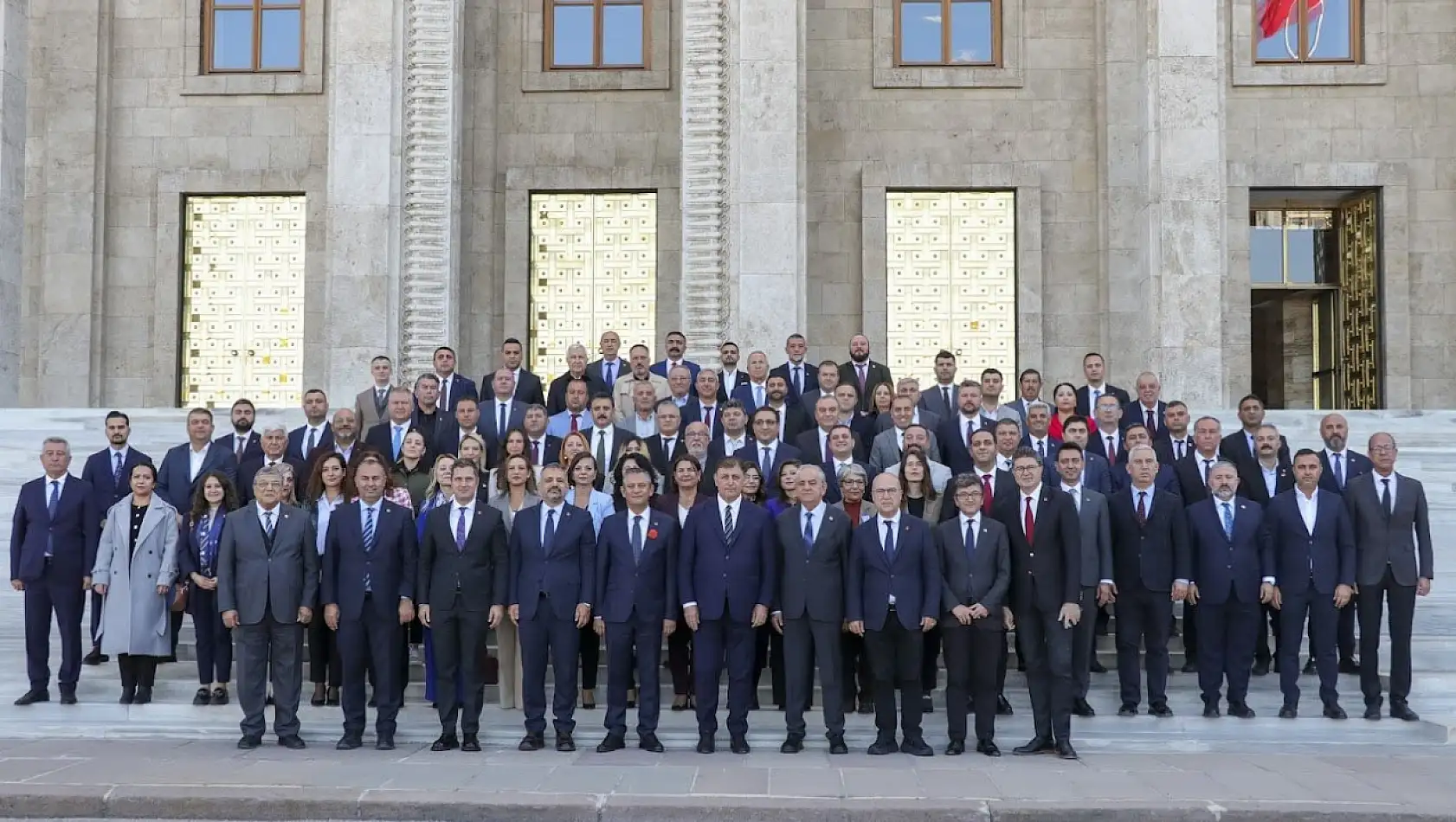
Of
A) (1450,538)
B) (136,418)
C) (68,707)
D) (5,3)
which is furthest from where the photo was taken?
(5,3)

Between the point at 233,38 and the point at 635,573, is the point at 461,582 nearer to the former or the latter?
the point at 635,573

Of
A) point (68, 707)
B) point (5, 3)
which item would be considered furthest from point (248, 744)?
point (5, 3)

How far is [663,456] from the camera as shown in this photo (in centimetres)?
1252

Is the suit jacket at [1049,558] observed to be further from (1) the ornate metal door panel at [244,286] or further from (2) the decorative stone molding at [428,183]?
(1) the ornate metal door panel at [244,286]

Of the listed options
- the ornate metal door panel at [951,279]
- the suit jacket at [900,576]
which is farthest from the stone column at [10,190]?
the suit jacket at [900,576]

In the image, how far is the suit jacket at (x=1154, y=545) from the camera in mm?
11125

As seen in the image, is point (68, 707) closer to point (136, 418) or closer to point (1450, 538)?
point (136, 418)

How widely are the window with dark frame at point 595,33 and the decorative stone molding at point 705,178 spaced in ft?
7.92

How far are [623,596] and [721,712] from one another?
1.42 m

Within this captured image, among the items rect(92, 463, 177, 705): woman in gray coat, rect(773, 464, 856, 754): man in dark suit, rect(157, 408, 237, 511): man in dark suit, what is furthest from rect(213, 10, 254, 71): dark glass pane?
rect(773, 464, 856, 754): man in dark suit

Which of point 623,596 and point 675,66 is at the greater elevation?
point 675,66

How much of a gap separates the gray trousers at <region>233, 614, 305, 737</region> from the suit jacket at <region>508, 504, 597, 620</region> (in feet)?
5.07

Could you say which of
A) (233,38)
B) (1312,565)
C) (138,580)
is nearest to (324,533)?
(138,580)

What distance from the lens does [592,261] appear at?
69.3 ft
